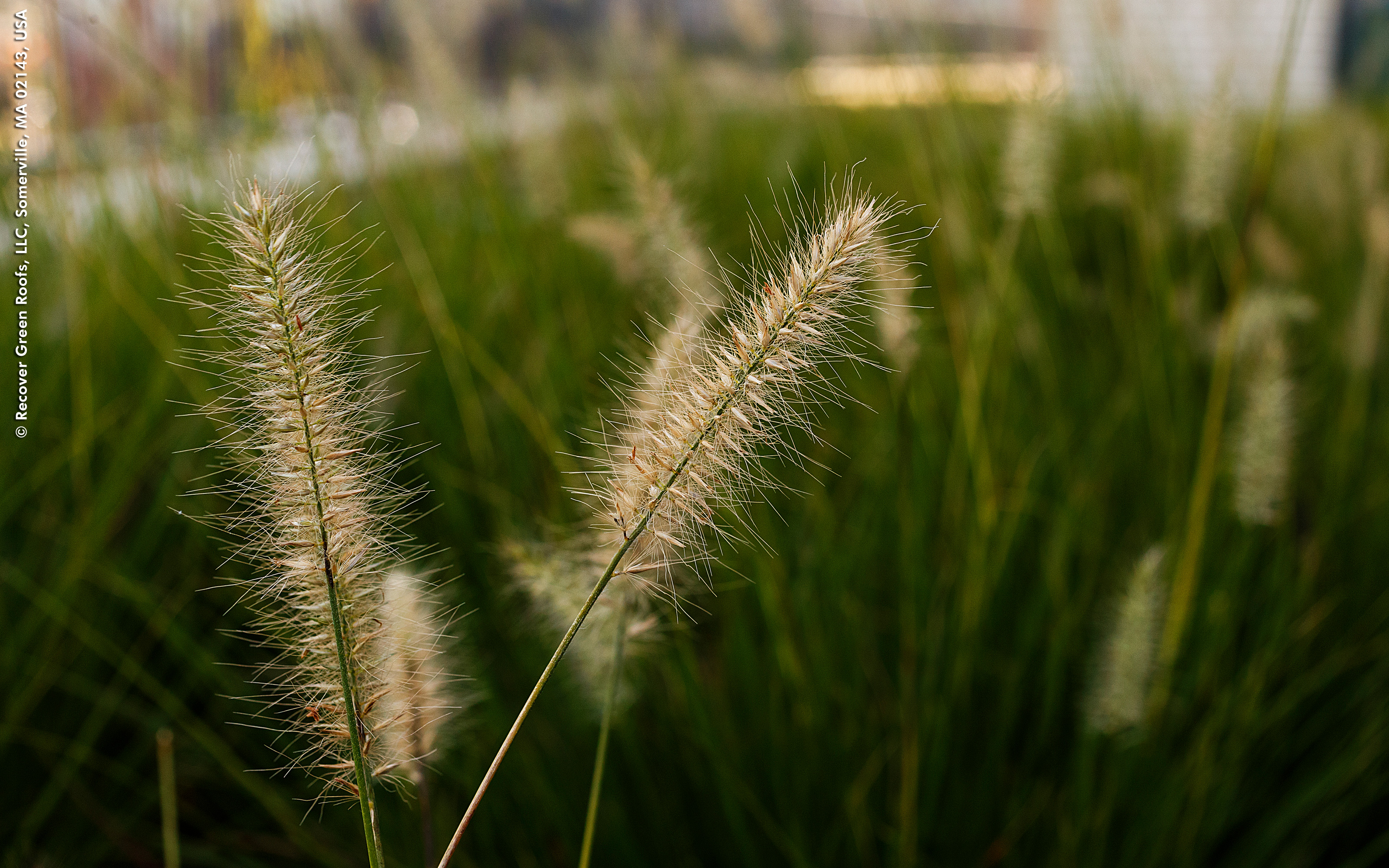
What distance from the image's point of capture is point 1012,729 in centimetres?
175

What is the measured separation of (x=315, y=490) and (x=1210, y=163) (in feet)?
6.49

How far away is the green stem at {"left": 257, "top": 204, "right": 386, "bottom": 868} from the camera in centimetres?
58

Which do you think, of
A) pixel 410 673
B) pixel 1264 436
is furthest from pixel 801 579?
pixel 410 673

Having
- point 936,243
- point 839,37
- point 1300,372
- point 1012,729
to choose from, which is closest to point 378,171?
point 936,243

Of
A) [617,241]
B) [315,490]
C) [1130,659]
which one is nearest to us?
[315,490]

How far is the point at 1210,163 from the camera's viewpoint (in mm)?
1970

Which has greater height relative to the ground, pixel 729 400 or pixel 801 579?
pixel 801 579

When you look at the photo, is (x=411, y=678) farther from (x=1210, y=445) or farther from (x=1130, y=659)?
(x=1210, y=445)

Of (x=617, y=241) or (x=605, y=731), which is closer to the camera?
(x=605, y=731)

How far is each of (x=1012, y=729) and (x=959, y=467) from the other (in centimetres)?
52

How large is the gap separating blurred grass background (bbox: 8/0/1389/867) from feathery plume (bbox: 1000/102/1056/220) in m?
0.14

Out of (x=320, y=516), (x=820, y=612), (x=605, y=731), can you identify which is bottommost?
(x=605, y=731)

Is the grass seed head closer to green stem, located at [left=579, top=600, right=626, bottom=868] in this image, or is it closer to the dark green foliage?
green stem, located at [left=579, top=600, right=626, bottom=868]

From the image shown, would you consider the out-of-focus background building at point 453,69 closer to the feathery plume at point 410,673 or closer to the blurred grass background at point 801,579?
the blurred grass background at point 801,579
